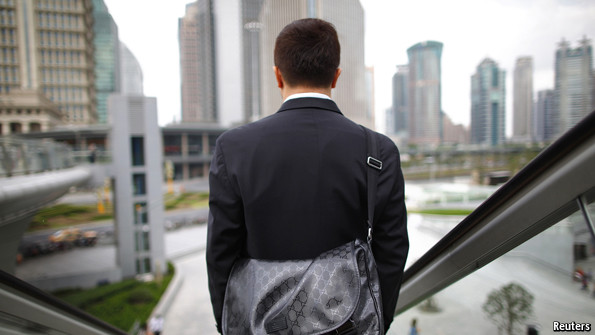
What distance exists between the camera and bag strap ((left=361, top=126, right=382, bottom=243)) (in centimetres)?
80

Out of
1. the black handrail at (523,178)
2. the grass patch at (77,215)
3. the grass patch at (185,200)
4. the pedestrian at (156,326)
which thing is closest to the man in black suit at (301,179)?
the black handrail at (523,178)

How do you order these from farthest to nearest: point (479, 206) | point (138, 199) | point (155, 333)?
1. point (138, 199)
2. point (155, 333)
3. point (479, 206)

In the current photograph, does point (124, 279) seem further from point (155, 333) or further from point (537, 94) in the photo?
point (537, 94)

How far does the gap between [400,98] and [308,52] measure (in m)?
1.43

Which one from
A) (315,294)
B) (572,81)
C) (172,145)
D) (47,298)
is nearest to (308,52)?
(315,294)

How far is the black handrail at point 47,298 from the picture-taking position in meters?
1.06

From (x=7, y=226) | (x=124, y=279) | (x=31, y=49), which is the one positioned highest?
(x=31, y=49)

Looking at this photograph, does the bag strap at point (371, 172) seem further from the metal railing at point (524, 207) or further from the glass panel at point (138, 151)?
the glass panel at point (138, 151)

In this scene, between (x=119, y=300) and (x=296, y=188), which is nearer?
(x=296, y=188)

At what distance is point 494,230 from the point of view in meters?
0.94

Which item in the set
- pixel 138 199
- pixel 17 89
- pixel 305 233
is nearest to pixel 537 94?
pixel 305 233

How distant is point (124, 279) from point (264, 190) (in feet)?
36.7

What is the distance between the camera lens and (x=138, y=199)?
9852mm

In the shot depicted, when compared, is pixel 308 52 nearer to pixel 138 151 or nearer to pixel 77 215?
pixel 77 215
